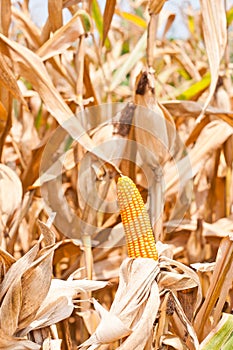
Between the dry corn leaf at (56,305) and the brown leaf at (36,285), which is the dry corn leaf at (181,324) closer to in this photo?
the dry corn leaf at (56,305)

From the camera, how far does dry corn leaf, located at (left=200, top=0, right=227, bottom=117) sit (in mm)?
1436

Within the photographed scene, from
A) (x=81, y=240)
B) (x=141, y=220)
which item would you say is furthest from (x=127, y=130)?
(x=141, y=220)

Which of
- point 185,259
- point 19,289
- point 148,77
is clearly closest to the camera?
point 19,289

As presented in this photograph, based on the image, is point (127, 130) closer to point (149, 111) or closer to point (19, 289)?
point (149, 111)

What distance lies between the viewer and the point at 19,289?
788 mm

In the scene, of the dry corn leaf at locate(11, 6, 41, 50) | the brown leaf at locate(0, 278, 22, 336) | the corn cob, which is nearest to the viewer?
the brown leaf at locate(0, 278, 22, 336)

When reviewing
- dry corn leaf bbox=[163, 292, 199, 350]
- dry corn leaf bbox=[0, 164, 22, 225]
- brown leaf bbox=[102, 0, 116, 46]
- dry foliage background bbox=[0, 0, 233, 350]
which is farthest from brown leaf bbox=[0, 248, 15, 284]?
brown leaf bbox=[102, 0, 116, 46]

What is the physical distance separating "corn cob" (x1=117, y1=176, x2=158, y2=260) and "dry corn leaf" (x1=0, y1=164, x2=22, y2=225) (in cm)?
50

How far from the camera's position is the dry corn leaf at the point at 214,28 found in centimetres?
144

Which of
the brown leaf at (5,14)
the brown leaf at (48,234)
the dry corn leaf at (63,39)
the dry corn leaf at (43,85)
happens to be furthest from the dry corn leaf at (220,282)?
the brown leaf at (5,14)

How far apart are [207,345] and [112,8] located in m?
0.97

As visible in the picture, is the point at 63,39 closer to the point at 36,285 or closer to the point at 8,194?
the point at 8,194

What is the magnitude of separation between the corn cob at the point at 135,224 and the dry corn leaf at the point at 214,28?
60 cm

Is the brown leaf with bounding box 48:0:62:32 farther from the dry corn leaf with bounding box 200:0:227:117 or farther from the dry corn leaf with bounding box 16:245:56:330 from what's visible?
the dry corn leaf with bounding box 16:245:56:330
